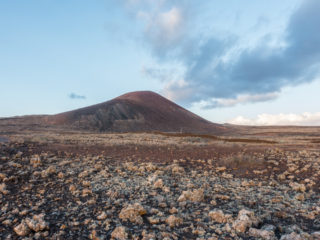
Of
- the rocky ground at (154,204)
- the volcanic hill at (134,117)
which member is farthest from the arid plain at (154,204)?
the volcanic hill at (134,117)

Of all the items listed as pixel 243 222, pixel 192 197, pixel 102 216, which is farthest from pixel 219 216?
pixel 102 216

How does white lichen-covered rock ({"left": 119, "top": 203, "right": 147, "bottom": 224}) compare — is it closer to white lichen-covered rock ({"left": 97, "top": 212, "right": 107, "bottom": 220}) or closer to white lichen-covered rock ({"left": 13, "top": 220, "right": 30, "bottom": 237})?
white lichen-covered rock ({"left": 97, "top": 212, "right": 107, "bottom": 220})

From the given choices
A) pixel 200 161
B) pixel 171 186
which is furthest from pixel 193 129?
pixel 171 186

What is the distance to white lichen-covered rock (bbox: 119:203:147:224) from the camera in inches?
162

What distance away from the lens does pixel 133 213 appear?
14.0ft

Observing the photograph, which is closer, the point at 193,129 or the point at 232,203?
the point at 232,203

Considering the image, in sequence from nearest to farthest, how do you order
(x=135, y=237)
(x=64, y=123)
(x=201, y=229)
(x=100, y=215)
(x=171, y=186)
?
(x=135, y=237)
(x=201, y=229)
(x=100, y=215)
(x=171, y=186)
(x=64, y=123)

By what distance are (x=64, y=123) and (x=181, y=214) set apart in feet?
174

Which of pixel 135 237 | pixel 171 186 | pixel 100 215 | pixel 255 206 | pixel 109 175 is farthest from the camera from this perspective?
pixel 109 175

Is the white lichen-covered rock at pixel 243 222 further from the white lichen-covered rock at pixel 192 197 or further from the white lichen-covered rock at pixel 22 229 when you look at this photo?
the white lichen-covered rock at pixel 22 229

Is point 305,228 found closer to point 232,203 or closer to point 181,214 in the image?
point 232,203

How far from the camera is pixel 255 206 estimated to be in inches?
198

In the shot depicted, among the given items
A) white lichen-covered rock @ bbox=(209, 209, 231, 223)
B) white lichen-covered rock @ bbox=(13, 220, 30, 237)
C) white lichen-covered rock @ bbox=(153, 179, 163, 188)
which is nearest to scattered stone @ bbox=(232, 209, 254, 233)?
white lichen-covered rock @ bbox=(209, 209, 231, 223)

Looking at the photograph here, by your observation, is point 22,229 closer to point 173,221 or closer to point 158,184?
point 173,221
